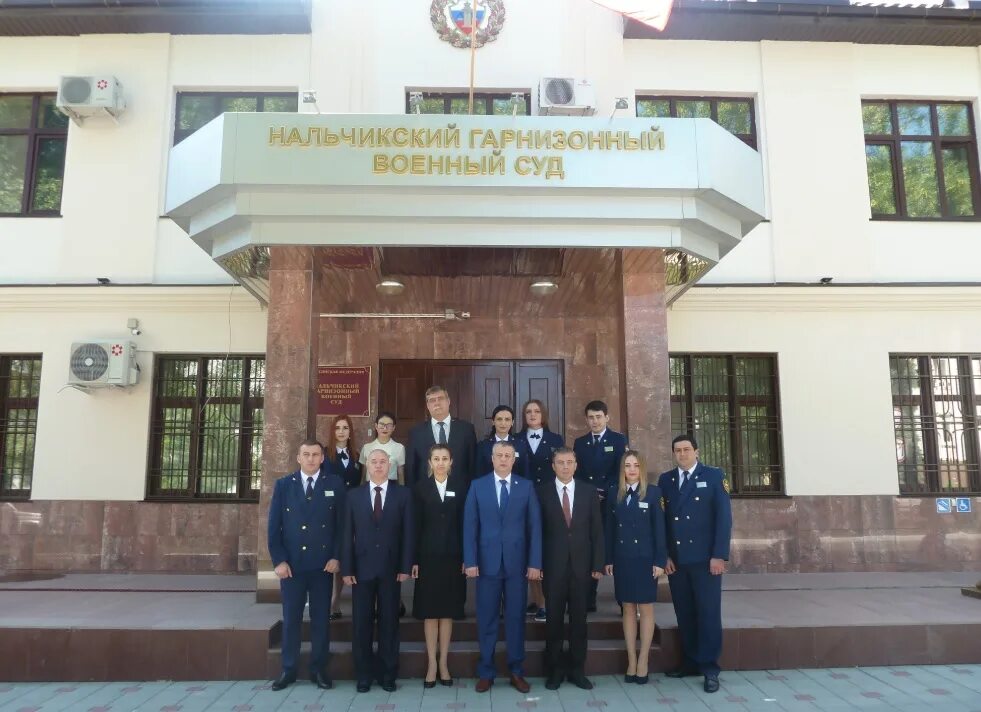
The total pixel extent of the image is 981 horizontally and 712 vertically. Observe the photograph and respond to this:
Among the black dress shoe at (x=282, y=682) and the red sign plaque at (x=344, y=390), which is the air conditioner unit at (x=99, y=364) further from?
the black dress shoe at (x=282, y=682)

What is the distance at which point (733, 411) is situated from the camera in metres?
8.57

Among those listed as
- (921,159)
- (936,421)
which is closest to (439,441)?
(936,421)

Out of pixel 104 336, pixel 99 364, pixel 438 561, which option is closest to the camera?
pixel 438 561

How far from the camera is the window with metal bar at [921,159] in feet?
29.6

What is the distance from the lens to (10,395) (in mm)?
8492

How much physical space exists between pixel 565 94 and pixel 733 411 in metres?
4.39

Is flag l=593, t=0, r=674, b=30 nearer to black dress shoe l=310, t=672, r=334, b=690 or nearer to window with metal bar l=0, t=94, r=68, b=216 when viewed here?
black dress shoe l=310, t=672, r=334, b=690

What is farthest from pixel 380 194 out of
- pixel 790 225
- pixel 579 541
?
pixel 790 225

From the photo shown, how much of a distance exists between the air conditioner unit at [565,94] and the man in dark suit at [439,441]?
4.32m

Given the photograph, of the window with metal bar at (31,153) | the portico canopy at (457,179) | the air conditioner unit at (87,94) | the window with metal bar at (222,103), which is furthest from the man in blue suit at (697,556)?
the window with metal bar at (31,153)

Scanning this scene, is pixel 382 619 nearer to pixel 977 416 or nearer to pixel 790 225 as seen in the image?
pixel 790 225

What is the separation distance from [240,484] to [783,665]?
6.12 metres

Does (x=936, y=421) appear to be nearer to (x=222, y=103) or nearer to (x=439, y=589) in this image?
(x=439, y=589)

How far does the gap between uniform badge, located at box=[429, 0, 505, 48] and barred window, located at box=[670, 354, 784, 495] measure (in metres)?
4.71
